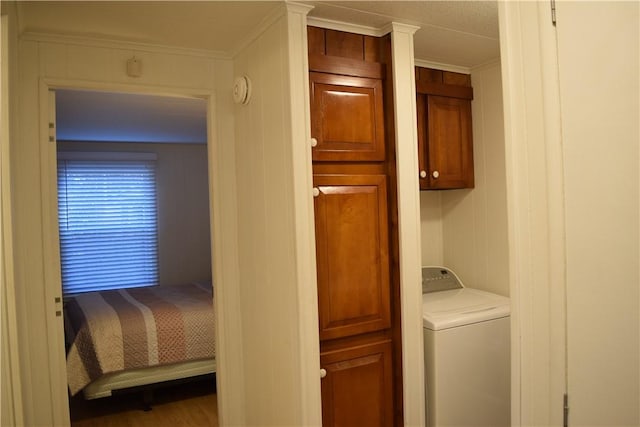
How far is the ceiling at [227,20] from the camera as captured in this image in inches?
81.7

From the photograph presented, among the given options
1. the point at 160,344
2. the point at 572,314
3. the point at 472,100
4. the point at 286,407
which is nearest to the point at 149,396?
the point at 160,344

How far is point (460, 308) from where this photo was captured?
2646 millimetres

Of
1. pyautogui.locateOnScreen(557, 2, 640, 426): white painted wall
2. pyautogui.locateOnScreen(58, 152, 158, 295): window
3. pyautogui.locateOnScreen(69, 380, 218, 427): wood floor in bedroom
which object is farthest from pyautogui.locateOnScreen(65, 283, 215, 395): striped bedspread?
pyautogui.locateOnScreen(557, 2, 640, 426): white painted wall

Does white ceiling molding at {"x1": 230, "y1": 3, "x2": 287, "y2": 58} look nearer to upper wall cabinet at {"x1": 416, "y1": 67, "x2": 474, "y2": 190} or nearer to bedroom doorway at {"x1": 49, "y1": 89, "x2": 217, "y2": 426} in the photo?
upper wall cabinet at {"x1": 416, "y1": 67, "x2": 474, "y2": 190}

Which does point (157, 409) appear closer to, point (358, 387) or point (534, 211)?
point (358, 387)

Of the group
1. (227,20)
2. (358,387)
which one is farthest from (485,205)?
(227,20)

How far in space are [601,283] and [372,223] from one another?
58.2 inches

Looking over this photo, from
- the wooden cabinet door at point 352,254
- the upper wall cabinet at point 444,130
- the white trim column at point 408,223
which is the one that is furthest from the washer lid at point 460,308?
the upper wall cabinet at point 444,130

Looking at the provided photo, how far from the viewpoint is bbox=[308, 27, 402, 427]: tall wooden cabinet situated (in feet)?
7.29

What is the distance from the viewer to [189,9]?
2107 millimetres

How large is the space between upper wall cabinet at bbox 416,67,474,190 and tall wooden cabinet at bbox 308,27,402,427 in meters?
0.51

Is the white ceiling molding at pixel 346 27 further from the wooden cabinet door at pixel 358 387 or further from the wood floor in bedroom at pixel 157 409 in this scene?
the wood floor in bedroom at pixel 157 409

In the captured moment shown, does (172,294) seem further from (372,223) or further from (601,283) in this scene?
(601,283)

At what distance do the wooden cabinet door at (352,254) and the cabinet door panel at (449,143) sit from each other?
64 centimetres
